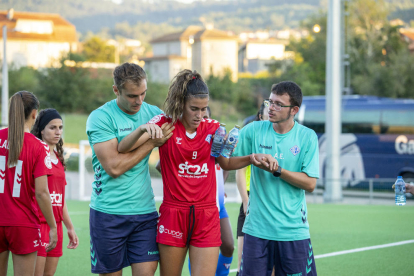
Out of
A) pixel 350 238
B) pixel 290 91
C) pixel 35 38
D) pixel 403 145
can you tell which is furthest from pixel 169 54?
pixel 290 91

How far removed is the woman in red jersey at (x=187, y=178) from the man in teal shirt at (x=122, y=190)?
4.9 inches

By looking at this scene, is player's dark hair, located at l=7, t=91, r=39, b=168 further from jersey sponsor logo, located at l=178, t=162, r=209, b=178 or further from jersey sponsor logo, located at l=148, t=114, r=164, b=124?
jersey sponsor logo, located at l=178, t=162, r=209, b=178

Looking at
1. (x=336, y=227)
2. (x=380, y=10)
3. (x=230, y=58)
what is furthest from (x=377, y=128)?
(x=230, y=58)

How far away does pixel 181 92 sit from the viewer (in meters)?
3.99

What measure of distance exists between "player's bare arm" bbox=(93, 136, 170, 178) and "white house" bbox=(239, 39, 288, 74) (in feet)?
349

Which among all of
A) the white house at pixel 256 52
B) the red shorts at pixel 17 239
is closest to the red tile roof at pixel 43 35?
the white house at pixel 256 52

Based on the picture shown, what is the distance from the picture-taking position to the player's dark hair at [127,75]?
13.2 ft

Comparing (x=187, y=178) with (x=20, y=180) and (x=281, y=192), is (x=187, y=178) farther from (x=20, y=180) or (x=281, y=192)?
(x=20, y=180)

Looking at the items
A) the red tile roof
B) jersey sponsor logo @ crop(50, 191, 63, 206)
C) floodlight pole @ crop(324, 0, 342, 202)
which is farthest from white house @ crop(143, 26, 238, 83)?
jersey sponsor logo @ crop(50, 191, 63, 206)

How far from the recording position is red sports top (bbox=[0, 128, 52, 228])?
13.3 feet

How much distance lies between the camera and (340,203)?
16.1 meters

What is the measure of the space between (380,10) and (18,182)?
2411 inches

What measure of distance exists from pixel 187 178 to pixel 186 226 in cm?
37

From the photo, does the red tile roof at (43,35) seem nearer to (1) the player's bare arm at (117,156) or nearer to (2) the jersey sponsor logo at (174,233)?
(1) the player's bare arm at (117,156)
